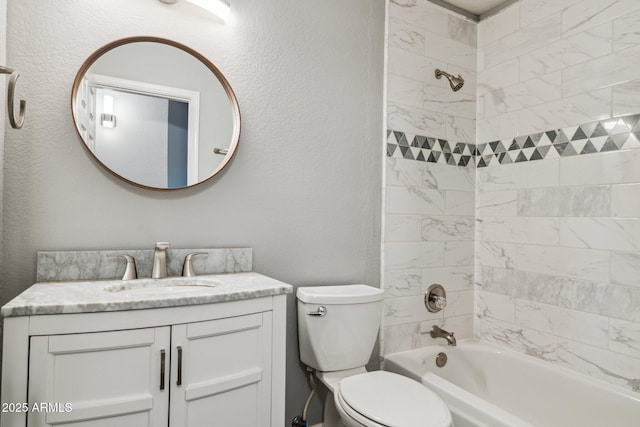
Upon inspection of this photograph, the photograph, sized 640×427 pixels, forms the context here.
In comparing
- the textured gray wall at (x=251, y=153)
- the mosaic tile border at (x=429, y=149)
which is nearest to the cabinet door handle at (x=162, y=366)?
the textured gray wall at (x=251, y=153)

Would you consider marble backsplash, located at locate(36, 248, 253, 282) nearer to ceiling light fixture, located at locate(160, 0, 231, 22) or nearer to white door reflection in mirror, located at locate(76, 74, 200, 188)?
white door reflection in mirror, located at locate(76, 74, 200, 188)

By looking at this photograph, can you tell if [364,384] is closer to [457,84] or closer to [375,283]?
[375,283]

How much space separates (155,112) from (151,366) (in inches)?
40.2

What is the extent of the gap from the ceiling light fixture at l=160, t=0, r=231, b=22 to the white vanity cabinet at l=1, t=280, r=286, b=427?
125cm

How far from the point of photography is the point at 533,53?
206 cm

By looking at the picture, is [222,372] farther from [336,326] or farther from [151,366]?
[336,326]

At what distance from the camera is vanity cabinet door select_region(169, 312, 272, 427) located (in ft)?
3.50

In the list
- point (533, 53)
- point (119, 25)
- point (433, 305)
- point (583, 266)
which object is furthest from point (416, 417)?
point (533, 53)

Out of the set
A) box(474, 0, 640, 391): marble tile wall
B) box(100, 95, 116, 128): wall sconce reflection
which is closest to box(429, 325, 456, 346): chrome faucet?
box(474, 0, 640, 391): marble tile wall

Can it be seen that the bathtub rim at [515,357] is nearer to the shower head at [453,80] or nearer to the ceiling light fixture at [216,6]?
the shower head at [453,80]

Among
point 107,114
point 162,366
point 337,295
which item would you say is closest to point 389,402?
point 337,295

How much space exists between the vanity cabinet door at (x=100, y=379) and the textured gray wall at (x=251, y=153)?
0.53m

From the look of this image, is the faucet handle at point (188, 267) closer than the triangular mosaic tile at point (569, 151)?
Yes

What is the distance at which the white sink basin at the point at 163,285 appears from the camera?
125cm
